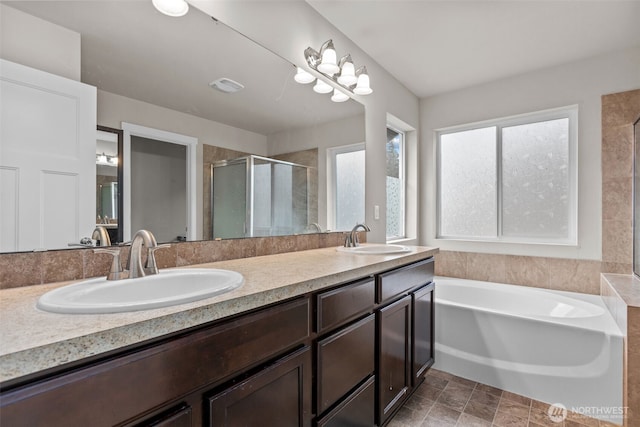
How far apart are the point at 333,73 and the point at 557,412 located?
246 centimetres

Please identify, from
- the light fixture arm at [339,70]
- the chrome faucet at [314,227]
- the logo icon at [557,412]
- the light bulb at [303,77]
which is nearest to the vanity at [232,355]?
the chrome faucet at [314,227]

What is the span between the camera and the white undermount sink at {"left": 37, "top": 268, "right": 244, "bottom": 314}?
670 mm

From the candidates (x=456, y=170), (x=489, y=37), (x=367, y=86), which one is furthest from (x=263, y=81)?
(x=456, y=170)

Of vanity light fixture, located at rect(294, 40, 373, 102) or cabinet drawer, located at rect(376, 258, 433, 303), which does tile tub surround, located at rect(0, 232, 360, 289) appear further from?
vanity light fixture, located at rect(294, 40, 373, 102)

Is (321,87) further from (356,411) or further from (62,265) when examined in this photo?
(356,411)

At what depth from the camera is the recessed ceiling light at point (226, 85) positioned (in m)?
1.44

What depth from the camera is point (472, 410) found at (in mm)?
1866

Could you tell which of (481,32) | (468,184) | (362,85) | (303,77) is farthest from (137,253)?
(468,184)

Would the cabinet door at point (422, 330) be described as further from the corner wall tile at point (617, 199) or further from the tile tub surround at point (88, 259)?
the corner wall tile at point (617, 199)

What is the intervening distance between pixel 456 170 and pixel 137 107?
3.03 m

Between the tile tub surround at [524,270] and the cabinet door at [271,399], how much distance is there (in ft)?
8.31

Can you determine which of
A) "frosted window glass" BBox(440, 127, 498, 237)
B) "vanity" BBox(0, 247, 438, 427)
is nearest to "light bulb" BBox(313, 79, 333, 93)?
"vanity" BBox(0, 247, 438, 427)

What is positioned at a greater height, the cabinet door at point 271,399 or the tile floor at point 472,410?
the cabinet door at point 271,399

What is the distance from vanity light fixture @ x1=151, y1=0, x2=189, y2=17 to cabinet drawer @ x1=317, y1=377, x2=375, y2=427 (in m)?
1.67
